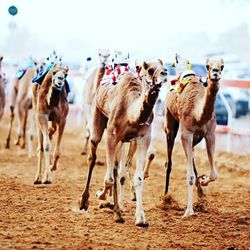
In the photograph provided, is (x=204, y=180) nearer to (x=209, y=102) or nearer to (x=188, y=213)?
(x=188, y=213)

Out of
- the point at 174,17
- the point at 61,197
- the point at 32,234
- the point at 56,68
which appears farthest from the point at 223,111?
the point at 174,17

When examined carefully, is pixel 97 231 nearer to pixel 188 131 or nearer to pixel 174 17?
pixel 188 131

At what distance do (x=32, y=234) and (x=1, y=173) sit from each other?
5126mm

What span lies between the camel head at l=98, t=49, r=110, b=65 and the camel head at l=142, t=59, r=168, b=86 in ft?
17.7

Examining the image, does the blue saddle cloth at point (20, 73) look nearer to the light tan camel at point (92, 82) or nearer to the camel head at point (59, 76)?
the light tan camel at point (92, 82)

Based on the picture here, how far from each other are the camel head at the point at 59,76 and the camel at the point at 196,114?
187 centimetres

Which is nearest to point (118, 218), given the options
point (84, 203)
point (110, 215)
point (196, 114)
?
point (110, 215)

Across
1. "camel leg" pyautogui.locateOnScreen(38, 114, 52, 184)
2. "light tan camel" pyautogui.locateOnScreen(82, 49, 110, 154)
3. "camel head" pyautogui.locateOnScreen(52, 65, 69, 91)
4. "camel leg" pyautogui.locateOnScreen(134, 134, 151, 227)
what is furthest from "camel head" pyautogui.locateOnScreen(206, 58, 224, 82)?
"light tan camel" pyautogui.locateOnScreen(82, 49, 110, 154)

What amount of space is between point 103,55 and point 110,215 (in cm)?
518

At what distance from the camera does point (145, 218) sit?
8.59m

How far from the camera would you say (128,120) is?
8609 mm

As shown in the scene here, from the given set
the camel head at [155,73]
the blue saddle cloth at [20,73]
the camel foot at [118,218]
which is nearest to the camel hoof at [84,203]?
the camel foot at [118,218]

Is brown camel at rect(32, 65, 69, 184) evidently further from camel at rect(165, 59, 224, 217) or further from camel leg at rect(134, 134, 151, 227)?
camel leg at rect(134, 134, 151, 227)

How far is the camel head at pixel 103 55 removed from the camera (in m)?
13.6
